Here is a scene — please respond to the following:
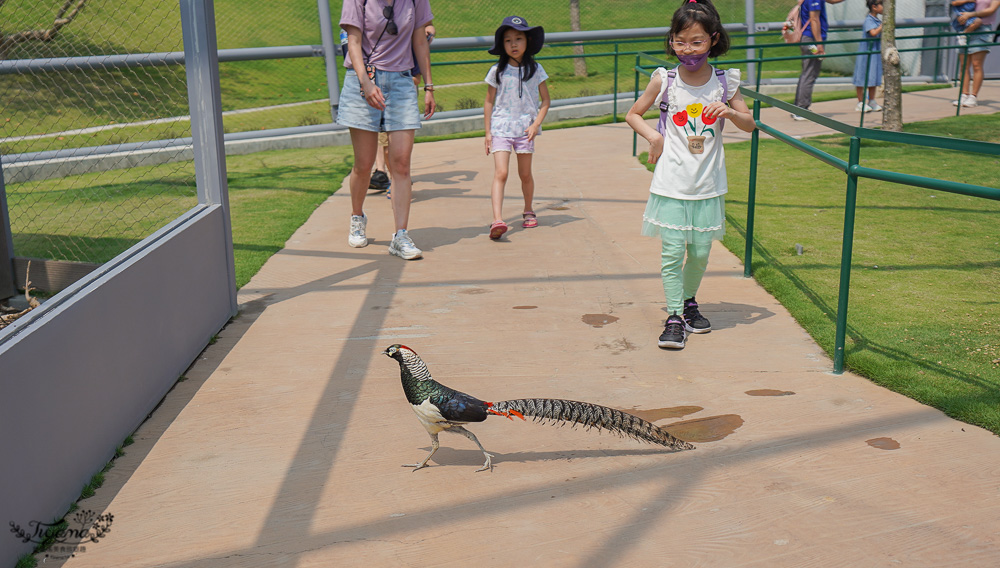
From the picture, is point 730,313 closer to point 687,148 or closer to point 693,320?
point 693,320

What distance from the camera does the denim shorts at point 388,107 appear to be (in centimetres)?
581

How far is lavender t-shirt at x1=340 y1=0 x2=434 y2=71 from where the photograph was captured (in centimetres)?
574

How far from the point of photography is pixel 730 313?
15.6ft

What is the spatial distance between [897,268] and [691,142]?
6.97ft

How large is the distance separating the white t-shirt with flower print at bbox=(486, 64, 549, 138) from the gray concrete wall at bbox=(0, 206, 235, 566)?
2.83 metres

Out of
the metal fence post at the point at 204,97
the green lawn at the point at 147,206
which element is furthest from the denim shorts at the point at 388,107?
the metal fence post at the point at 204,97

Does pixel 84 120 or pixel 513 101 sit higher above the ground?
pixel 513 101

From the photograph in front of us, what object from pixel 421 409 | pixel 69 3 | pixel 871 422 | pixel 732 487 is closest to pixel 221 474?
pixel 421 409

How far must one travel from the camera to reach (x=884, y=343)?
13.6 ft

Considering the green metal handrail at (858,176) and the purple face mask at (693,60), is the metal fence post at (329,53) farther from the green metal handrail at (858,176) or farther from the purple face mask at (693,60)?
the purple face mask at (693,60)

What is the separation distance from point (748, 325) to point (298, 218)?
412cm

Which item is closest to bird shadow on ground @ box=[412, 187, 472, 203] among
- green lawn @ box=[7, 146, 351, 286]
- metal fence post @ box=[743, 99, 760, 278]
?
green lawn @ box=[7, 146, 351, 286]

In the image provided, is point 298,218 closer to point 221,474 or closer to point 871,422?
point 221,474

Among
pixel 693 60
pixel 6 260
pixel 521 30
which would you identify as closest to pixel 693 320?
pixel 693 60
